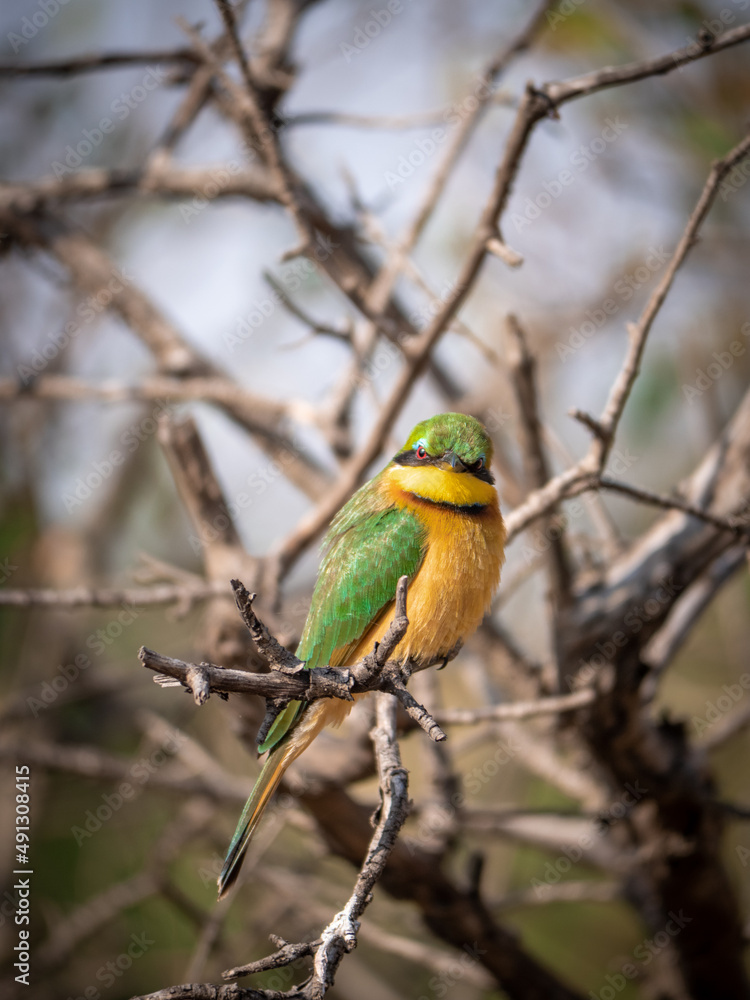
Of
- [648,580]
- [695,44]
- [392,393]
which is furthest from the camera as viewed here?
[392,393]

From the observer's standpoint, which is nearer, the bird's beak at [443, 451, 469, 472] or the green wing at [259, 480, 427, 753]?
the green wing at [259, 480, 427, 753]

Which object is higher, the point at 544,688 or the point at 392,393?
the point at 392,393

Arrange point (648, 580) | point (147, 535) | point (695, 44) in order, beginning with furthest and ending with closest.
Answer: point (147, 535)
point (648, 580)
point (695, 44)

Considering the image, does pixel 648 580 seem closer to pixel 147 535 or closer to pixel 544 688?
pixel 544 688

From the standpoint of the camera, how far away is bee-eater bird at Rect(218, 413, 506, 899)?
2947 mm

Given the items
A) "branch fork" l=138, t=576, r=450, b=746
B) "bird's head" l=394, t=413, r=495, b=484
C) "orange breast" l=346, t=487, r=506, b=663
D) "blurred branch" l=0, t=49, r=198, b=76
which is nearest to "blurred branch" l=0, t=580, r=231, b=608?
"orange breast" l=346, t=487, r=506, b=663

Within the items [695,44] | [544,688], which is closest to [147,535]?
[544,688]

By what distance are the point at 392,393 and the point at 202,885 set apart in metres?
5.18

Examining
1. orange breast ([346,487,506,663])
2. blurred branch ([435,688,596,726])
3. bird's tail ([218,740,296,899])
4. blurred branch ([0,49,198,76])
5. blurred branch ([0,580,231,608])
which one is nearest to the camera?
bird's tail ([218,740,296,899])

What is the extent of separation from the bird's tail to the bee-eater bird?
0.06 metres

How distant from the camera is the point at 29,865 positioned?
629cm

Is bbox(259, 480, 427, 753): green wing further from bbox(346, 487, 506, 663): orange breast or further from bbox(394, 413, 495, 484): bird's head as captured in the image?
bbox(394, 413, 495, 484): bird's head

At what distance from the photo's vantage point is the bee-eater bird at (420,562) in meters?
2.95

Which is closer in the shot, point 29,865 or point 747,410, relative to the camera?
point 747,410
